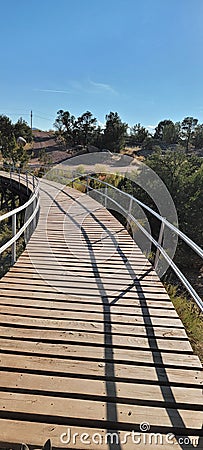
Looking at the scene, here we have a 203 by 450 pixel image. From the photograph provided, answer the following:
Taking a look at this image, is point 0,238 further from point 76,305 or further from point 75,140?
point 75,140

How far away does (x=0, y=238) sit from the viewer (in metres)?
10.3

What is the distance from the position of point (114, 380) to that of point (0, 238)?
920 centimetres

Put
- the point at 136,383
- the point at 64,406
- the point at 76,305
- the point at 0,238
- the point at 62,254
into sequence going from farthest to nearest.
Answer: the point at 0,238 < the point at 62,254 < the point at 76,305 < the point at 136,383 < the point at 64,406

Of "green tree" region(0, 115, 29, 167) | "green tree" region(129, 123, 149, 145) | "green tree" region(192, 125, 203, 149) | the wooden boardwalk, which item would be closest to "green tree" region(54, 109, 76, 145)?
"green tree" region(129, 123, 149, 145)

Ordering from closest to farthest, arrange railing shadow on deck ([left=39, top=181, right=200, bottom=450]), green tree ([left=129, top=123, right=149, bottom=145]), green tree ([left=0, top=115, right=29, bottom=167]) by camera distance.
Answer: railing shadow on deck ([left=39, top=181, right=200, bottom=450])
green tree ([left=0, top=115, right=29, bottom=167])
green tree ([left=129, top=123, right=149, bottom=145])

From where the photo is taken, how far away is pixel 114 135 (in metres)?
→ 36.9

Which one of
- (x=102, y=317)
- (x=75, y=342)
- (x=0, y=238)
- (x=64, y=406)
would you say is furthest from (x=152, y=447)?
(x=0, y=238)

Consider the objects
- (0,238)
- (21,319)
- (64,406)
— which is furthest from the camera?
(0,238)

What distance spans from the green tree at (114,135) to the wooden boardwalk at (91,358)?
113ft

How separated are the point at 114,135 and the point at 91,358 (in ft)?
121

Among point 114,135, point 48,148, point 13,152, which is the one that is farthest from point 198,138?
point 13,152

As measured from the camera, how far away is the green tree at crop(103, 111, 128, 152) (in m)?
36.7

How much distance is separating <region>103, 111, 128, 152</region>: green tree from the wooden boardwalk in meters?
34.3

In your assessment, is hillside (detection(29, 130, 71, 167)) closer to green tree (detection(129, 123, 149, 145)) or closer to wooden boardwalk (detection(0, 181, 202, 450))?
green tree (detection(129, 123, 149, 145))
